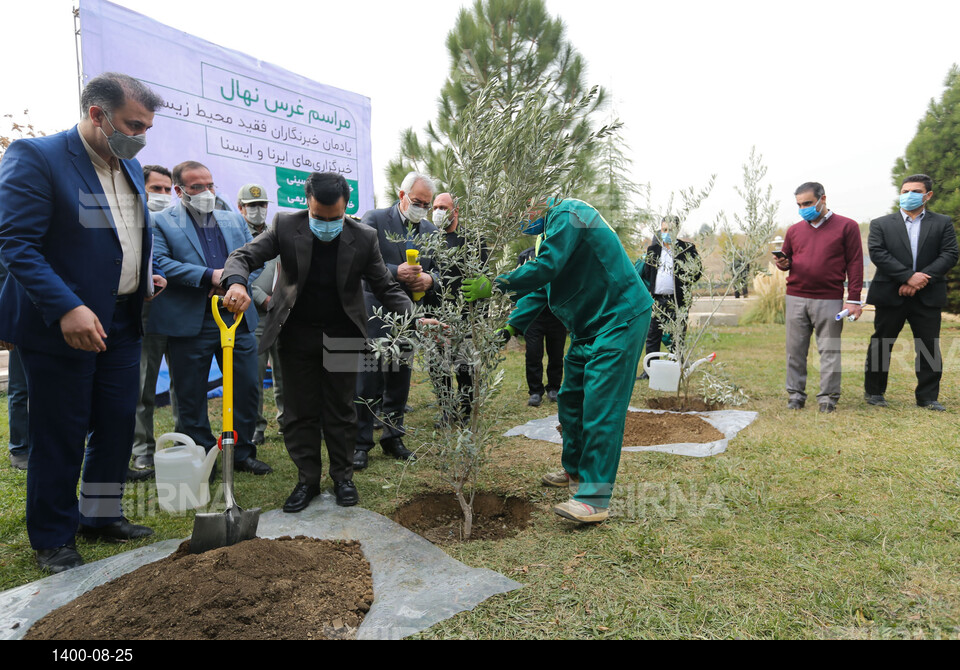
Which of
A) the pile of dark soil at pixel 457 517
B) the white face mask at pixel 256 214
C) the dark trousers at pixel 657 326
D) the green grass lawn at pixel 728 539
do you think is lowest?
the pile of dark soil at pixel 457 517

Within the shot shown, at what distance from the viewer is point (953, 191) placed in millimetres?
12070

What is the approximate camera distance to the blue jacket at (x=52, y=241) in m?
2.46

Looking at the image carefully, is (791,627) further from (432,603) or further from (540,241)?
(540,241)

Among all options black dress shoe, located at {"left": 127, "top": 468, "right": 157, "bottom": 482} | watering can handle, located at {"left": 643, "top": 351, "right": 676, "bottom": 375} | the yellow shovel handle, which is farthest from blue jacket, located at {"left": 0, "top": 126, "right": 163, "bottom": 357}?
watering can handle, located at {"left": 643, "top": 351, "right": 676, "bottom": 375}

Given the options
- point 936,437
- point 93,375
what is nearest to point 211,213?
point 93,375

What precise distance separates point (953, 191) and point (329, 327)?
14117mm

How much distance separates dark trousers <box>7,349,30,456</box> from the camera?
13.6 ft

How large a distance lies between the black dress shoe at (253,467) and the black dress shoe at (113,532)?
1091 millimetres

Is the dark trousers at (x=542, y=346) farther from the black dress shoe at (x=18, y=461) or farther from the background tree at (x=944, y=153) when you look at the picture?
the background tree at (x=944, y=153)

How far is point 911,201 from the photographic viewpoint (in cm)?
581

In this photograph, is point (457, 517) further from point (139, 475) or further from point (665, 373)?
point (665, 373)

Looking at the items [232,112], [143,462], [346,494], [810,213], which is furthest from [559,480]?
[232,112]

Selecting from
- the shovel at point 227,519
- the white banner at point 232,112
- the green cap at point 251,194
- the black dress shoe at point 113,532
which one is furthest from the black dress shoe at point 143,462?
the white banner at point 232,112

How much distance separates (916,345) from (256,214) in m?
6.52
